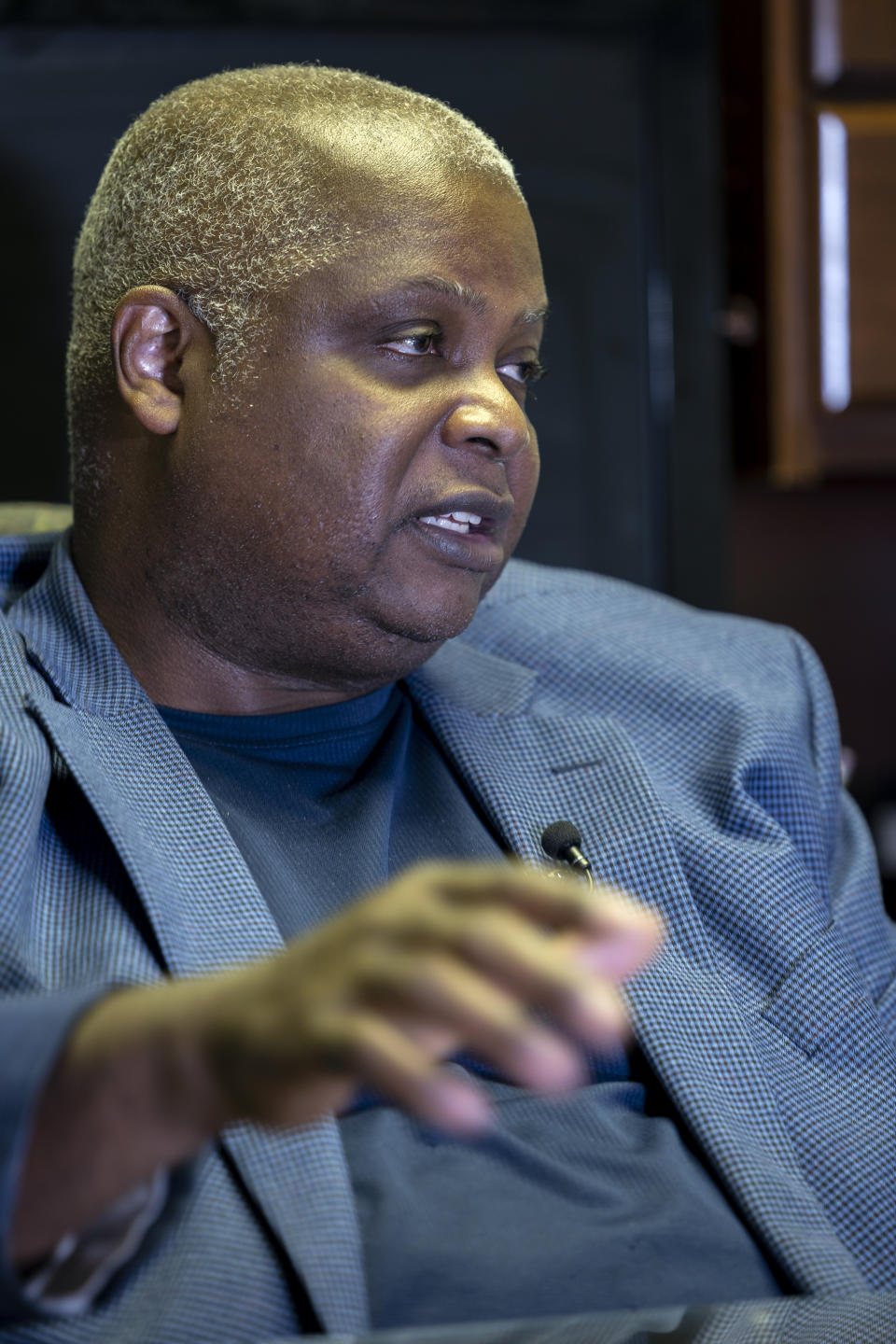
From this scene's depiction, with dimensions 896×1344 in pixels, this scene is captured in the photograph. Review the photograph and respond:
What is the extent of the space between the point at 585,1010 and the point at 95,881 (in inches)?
21.1

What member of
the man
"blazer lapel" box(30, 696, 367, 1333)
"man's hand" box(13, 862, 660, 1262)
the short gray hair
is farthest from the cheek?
"man's hand" box(13, 862, 660, 1262)

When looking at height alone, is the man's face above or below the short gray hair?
below

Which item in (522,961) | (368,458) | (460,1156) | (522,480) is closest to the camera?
(522,961)

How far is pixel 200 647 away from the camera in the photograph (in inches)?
44.4

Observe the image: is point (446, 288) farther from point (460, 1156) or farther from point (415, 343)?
point (460, 1156)

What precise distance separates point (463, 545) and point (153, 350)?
0.30 m

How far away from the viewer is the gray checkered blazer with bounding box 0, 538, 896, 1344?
0.78m

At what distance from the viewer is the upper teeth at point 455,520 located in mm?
1075

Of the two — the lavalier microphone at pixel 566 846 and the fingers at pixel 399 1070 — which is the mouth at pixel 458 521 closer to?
the lavalier microphone at pixel 566 846

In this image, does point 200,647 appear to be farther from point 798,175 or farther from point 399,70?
point 798,175

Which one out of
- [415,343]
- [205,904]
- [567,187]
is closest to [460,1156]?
[205,904]

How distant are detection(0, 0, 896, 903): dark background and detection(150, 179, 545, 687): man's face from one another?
0.79m

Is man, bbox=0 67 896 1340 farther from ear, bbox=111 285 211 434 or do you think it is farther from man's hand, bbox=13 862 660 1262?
man's hand, bbox=13 862 660 1262

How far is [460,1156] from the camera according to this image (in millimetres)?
907
